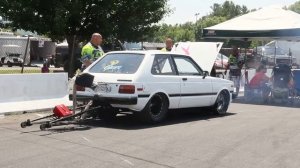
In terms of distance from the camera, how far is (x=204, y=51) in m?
16.9

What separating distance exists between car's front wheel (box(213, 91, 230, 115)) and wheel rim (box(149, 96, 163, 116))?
1.99 metres

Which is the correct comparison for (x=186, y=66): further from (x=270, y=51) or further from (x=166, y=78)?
(x=270, y=51)

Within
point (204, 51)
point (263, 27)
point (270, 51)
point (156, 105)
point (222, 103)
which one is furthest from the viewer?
point (270, 51)

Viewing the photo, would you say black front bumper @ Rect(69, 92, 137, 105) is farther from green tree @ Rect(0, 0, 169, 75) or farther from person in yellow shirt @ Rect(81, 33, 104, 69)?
green tree @ Rect(0, 0, 169, 75)

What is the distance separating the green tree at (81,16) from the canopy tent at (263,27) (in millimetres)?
4702

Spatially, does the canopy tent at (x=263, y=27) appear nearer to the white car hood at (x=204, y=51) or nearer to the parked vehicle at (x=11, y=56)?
the white car hood at (x=204, y=51)

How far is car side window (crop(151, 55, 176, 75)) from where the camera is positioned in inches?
363

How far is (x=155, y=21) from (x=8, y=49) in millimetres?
18526

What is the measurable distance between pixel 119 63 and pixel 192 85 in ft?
5.47

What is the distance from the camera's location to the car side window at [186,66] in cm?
988

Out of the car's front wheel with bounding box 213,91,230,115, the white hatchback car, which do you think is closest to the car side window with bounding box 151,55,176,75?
the white hatchback car

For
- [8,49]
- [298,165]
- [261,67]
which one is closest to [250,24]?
[261,67]

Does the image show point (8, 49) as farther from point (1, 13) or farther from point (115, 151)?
point (115, 151)

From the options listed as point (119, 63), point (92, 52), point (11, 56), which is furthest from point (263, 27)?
point (11, 56)
